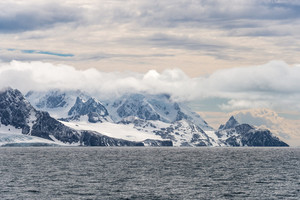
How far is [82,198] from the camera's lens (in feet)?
329

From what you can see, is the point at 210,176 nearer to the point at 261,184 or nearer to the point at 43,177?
the point at 261,184

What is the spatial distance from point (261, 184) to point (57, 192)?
55.1 meters

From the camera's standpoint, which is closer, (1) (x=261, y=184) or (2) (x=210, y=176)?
(1) (x=261, y=184)

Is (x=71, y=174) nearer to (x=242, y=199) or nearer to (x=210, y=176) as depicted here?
(x=210, y=176)

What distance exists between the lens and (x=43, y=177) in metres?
140

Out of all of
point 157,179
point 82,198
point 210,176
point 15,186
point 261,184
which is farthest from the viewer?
point 210,176

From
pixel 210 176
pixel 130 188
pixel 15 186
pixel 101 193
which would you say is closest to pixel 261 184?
pixel 210 176

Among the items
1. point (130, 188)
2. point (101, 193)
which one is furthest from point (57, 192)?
point (130, 188)

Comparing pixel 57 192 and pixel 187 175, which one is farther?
pixel 187 175

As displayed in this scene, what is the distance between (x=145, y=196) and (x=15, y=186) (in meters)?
35.3

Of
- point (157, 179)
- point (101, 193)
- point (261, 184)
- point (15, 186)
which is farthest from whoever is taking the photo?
point (157, 179)

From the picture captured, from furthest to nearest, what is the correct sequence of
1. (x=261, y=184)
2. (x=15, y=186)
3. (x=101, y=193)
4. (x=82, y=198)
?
(x=261, y=184), (x=15, y=186), (x=101, y=193), (x=82, y=198)

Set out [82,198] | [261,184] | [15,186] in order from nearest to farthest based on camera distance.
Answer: [82,198] < [15,186] < [261,184]

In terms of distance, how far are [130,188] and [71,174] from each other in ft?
128
